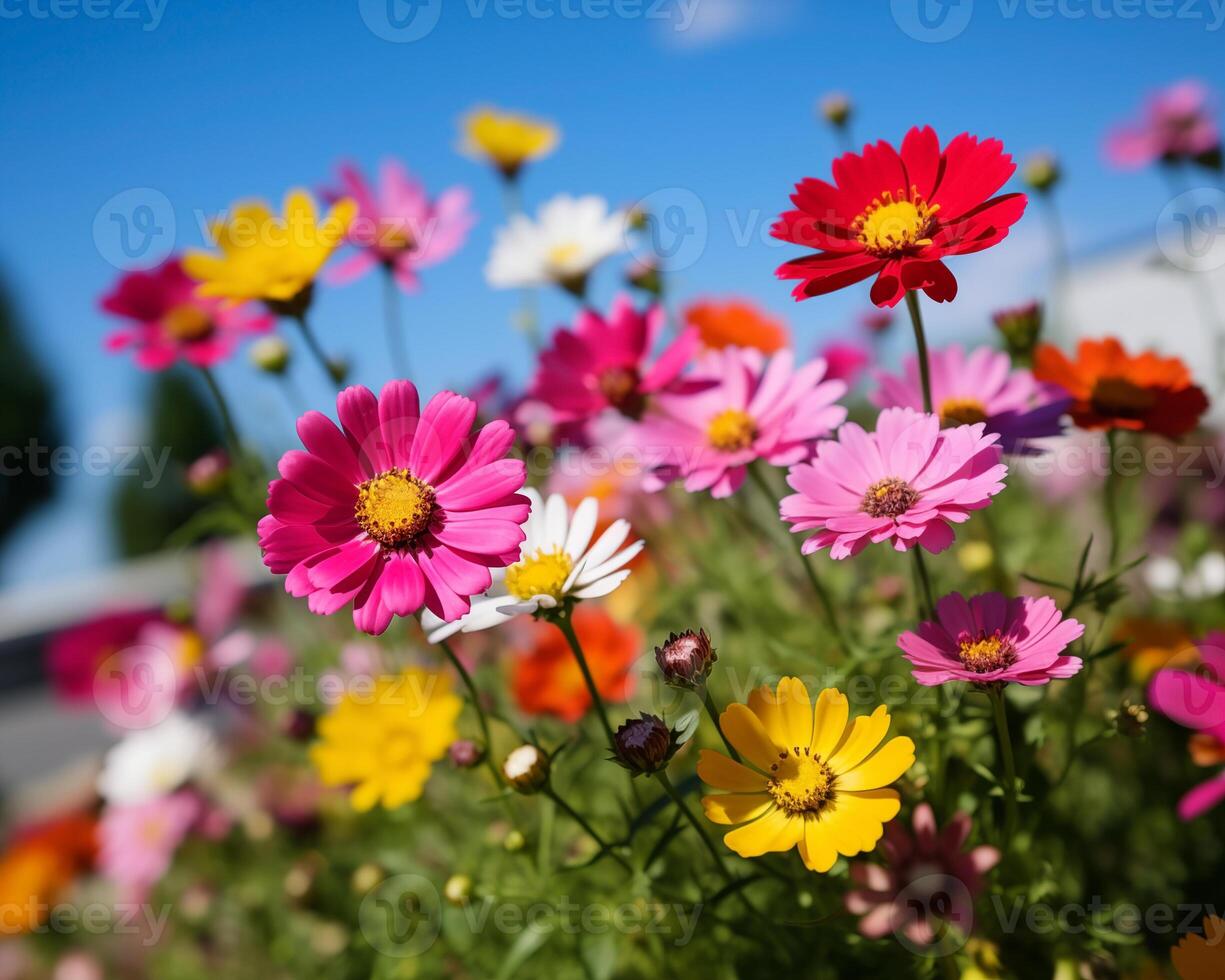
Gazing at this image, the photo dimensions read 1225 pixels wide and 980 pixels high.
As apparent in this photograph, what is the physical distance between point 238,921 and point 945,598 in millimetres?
1447

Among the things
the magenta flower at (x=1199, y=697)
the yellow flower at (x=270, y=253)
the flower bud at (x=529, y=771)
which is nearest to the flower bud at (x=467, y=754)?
the flower bud at (x=529, y=771)

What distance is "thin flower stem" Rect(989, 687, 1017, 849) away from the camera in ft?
1.94

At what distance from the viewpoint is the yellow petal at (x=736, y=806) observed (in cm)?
60

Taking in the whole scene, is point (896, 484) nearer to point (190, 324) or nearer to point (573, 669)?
point (573, 669)

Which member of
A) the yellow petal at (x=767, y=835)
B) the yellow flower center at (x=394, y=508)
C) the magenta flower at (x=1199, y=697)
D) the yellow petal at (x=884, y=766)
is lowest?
the magenta flower at (x=1199, y=697)

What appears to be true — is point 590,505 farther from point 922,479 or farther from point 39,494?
point 39,494

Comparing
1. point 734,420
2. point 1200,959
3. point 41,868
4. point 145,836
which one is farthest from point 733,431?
point 41,868

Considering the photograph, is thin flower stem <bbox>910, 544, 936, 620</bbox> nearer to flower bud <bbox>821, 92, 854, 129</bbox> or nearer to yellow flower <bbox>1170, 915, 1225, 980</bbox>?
yellow flower <bbox>1170, 915, 1225, 980</bbox>

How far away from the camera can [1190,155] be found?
5.59 feet

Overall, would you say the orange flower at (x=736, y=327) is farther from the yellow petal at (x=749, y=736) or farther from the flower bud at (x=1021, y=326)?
the yellow petal at (x=749, y=736)

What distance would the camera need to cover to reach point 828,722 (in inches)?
25.0

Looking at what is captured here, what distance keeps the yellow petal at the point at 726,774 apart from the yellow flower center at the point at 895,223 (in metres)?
0.37

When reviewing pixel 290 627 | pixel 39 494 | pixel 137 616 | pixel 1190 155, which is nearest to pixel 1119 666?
pixel 1190 155

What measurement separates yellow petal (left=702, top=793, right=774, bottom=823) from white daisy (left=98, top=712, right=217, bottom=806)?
3.65 feet
